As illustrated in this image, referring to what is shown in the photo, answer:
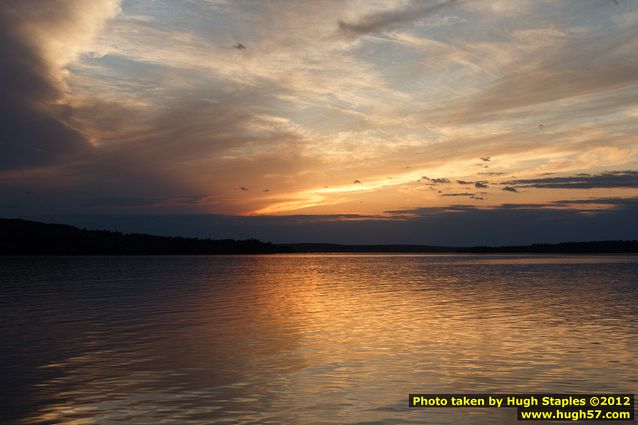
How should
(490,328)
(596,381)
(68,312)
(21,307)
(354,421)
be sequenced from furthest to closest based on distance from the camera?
(21,307) → (68,312) → (490,328) → (596,381) → (354,421)

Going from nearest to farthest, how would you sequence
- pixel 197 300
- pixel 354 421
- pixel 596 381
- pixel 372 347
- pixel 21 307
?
pixel 354 421 < pixel 596 381 < pixel 372 347 < pixel 21 307 < pixel 197 300

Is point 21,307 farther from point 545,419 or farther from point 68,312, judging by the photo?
point 545,419

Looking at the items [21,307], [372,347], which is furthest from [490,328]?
[21,307]

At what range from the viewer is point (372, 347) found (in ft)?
81.8

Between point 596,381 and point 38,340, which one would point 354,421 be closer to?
point 596,381

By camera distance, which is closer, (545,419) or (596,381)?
(545,419)

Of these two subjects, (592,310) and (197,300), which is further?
(197,300)

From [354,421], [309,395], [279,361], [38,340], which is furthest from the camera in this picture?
[38,340]

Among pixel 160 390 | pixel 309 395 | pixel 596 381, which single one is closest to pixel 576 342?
pixel 596 381

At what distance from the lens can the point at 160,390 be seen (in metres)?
17.6

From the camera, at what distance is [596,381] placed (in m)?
18.6

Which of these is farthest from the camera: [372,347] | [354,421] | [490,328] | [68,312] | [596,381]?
[68,312]

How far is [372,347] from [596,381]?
→ 9161mm

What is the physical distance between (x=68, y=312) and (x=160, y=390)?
24723 millimetres
